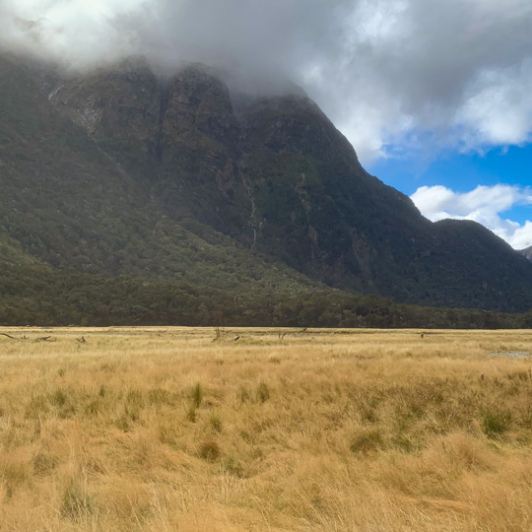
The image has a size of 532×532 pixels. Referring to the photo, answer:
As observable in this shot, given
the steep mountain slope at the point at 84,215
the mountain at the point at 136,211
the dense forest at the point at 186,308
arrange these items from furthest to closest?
the mountain at the point at 136,211 → the steep mountain slope at the point at 84,215 → the dense forest at the point at 186,308

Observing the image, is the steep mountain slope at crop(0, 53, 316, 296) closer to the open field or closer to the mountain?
the mountain

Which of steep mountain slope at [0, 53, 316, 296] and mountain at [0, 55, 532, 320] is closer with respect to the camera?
steep mountain slope at [0, 53, 316, 296]

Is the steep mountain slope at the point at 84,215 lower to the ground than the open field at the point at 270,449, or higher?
higher

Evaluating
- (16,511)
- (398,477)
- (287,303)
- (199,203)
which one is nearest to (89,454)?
(16,511)

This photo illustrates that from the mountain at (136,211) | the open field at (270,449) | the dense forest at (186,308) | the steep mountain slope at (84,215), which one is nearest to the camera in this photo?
Result: the open field at (270,449)

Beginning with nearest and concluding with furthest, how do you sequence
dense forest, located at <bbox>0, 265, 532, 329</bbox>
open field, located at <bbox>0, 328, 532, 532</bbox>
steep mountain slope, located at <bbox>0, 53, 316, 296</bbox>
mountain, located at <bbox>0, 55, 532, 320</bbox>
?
open field, located at <bbox>0, 328, 532, 532</bbox> < dense forest, located at <bbox>0, 265, 532, 329</bbox> < steep mountain slope, located at <bbox>0, 53, 316, 296</bbox> < mountain, located at <bbox>0, 55, 532, 320</bbox>

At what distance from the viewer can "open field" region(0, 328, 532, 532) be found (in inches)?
167

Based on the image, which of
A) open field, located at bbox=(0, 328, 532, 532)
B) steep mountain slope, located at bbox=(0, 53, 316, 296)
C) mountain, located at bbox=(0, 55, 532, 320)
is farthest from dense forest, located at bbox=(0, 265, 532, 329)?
open field, located at bbox=(0, 328, 532, 532)

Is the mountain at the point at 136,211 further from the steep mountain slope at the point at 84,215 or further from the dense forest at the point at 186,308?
the dense forest at the point at 186,308

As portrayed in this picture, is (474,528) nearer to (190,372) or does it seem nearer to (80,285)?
(190,372)

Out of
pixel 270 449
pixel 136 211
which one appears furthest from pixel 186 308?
pixel 270 449

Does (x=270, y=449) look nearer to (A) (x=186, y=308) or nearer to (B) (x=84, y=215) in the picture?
(A) (x=186, y=308)

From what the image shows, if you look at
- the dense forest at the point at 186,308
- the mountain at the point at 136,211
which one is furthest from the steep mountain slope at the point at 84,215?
the dense forest at the point at 186,308

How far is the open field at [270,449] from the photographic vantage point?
423 cm
